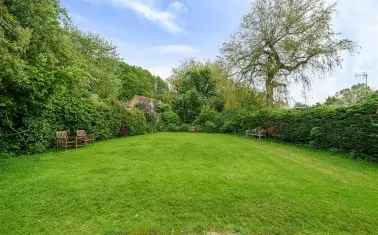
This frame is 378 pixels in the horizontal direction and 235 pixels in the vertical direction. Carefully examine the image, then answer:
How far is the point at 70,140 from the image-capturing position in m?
11.5

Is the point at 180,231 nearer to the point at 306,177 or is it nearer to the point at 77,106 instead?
the point at 306,177

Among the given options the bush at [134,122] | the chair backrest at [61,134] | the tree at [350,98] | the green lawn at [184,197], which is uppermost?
the tree at [350,98]

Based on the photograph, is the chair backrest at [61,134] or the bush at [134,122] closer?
the chair backrest at [61,134]

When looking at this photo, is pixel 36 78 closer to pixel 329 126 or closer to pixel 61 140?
pixel 61 140

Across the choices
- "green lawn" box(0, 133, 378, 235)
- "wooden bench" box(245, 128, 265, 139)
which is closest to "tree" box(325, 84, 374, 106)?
"green lawn" box(0, 133, 378, 235)

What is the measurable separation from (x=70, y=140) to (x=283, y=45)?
1420cm

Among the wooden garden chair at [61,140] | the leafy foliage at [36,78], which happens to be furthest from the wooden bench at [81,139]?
the leafy foliage at [36,78]

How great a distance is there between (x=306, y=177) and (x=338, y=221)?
96.5 inches

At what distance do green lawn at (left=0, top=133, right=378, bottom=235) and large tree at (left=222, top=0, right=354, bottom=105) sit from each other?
10936 mm

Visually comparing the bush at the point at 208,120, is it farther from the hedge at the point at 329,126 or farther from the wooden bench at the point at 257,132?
the wooden bench at the point at 257,132

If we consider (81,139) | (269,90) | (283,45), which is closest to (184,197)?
(81,139)

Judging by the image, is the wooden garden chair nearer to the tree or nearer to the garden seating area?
the garden seating area

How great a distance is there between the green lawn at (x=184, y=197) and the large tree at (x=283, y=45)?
10.9 metres

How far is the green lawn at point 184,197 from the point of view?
3859 millimetres
